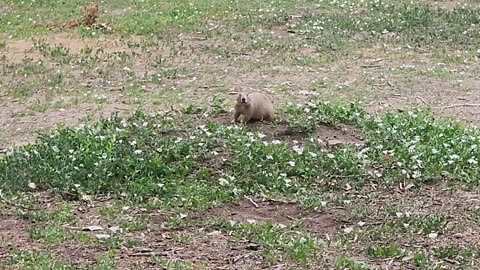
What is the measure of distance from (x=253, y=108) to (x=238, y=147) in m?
0.71

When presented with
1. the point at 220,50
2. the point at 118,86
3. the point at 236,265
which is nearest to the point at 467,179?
the point at 236,265

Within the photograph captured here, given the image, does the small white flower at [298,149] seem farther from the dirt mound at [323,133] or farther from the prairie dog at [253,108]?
the prairie dog at [253,108]

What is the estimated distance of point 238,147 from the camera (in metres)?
5.86

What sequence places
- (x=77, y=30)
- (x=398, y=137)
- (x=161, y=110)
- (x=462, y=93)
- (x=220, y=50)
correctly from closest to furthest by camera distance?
1. (x=398, y=137)
2. (x=161, y=110)
3. (x=462, y=93)
4. (x=220, y=50)
5. (x=77, y=30)

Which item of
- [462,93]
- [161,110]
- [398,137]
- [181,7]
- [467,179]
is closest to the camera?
[467,179]

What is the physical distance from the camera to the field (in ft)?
14.3

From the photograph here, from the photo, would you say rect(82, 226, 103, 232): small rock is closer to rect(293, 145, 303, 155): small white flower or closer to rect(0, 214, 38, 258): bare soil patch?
rect(0, 214, 38, 258): bare soil patch

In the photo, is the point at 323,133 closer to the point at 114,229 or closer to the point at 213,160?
the point at 213,160

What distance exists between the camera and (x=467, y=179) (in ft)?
17.8

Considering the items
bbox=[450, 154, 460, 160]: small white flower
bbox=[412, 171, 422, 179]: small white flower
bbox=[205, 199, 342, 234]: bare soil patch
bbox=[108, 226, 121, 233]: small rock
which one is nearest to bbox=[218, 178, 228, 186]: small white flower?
bbox=[205, 199, 342, 234]: bare soil patch

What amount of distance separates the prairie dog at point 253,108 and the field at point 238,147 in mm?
124

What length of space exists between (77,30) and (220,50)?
2110 millimetres

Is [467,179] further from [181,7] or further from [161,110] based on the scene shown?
[181,7]

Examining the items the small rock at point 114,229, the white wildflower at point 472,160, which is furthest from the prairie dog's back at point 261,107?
the small rock at point 114,229
